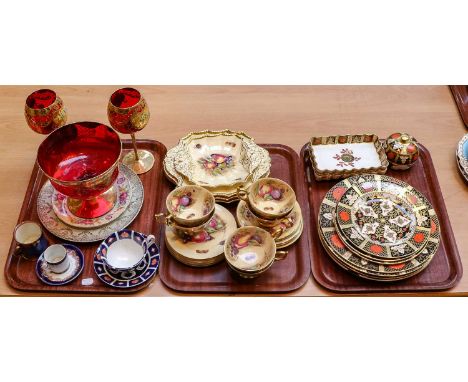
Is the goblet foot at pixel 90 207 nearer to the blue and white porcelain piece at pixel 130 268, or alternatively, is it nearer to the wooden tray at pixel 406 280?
the blue and white porcelain piece at pixel 130 268

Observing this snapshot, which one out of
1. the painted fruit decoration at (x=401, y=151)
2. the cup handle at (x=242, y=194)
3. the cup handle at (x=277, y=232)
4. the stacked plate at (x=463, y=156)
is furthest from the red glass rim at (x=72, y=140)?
the stacked plate at (x=463, y=156)

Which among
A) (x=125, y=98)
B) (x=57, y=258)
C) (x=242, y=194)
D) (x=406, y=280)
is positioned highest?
(x=125, y=98)

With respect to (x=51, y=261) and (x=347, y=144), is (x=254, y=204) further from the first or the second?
(x=51, y=261)

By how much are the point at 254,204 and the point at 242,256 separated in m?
0.22

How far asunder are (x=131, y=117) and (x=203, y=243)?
1.99 ft

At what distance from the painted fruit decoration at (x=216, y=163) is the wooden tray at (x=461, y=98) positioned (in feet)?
4.09

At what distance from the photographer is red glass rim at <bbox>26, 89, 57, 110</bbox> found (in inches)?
91.7

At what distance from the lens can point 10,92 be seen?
2846 mm

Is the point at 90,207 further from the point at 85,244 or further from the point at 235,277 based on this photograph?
the point at 235,277

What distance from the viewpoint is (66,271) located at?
213 centimetres

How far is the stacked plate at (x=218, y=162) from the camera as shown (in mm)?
2318

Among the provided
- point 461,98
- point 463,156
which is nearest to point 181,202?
point 463,156

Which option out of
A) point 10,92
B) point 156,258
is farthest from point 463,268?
point 10,92

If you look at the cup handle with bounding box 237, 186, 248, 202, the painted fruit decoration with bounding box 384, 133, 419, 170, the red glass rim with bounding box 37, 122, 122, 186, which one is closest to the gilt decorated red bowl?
the red glass rim with bounding box 37, 122, 122, 186
